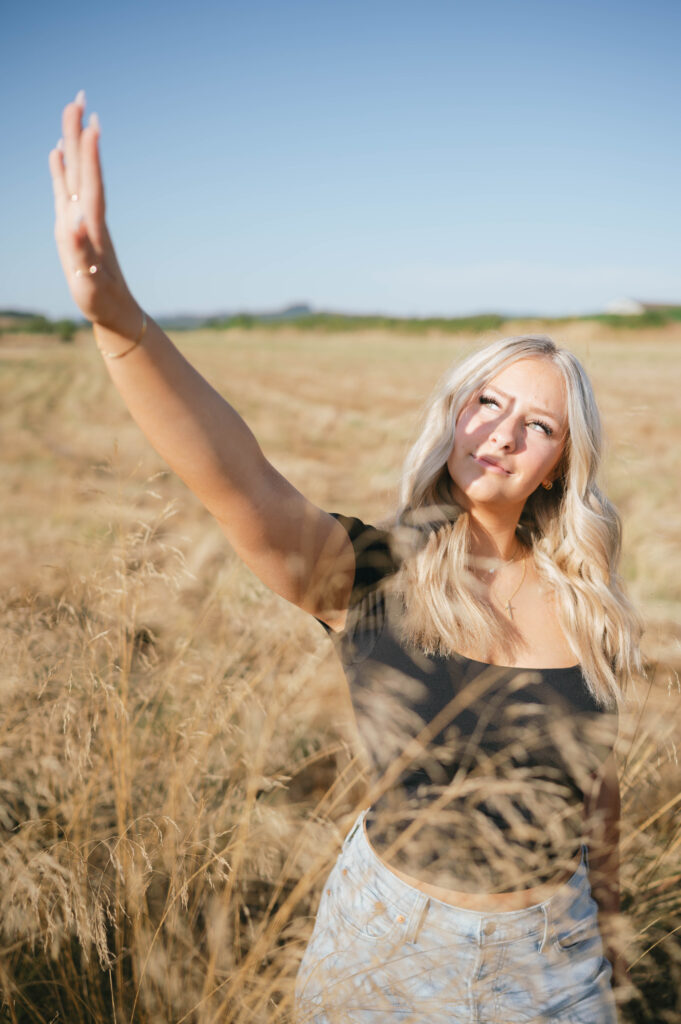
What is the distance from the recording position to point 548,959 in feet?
4.99

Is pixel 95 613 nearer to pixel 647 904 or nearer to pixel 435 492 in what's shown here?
pixel 435 492

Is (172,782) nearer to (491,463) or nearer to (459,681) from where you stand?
(459,681)

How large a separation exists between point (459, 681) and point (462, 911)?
499mm

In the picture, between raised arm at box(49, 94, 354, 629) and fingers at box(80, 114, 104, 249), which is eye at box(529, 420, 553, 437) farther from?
fingers at box(80, 114, 104, 249)

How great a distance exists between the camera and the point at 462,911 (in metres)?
1.49

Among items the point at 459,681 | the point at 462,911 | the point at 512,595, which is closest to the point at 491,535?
the point at 512,595

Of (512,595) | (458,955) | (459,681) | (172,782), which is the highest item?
(512,595)

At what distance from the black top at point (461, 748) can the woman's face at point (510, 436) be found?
35 centimetres

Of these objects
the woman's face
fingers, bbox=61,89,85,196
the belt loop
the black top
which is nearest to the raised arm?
fingers, bbox=61,89,85,196

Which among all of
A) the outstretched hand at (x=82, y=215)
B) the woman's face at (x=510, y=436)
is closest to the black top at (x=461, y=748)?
the woman's face at (x=510, y=436)

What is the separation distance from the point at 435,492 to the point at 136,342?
103cm

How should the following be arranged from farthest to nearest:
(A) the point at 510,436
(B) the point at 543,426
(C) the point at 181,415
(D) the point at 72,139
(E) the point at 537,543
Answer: (E) the point at 537,543 < (B) the point at 543,426 < (A) the point at 510,436 < (C) the point at 181,415 < (D) the point at 72,139

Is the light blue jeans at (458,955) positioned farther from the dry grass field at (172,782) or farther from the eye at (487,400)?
the eye at (487,400)

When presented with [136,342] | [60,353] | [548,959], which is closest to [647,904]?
[548,959]
